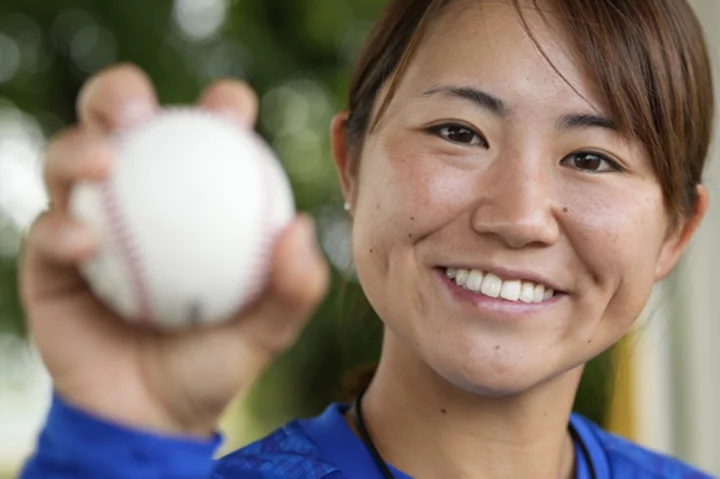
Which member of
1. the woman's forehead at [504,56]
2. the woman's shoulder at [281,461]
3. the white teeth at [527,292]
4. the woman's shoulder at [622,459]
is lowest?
the woman's shoulder at [622,459]

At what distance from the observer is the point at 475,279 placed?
0.97m

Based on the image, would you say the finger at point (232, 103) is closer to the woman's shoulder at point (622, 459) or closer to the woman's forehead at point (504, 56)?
the woman's forehead at point (504, 56)

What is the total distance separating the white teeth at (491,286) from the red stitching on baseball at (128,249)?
1.22 feet

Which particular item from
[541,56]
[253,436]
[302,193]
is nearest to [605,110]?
[541,56]

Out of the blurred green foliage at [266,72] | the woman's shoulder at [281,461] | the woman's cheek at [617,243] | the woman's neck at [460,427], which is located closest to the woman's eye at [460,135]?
the woman's cheek at [617,243]

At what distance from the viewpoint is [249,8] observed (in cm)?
294

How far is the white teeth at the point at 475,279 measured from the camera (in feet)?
3.17

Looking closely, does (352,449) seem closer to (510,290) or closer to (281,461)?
(281,461)

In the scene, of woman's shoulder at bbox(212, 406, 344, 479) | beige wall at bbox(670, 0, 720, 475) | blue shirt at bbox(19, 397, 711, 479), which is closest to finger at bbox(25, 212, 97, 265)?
blue shirt at bbox(19, 397, 711, 479)

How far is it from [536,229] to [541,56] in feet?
0.62

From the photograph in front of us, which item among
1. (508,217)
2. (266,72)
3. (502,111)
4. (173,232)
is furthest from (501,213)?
(266,72)

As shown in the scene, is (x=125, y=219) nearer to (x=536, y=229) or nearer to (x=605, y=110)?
(x=536, y=229)

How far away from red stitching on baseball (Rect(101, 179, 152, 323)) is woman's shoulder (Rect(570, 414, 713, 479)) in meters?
0.64

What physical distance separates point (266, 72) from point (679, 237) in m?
1.96
